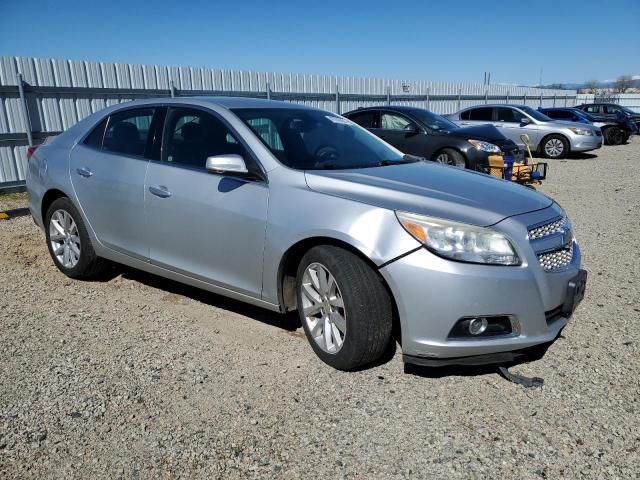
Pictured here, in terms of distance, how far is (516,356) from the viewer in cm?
290

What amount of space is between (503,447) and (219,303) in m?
2.51

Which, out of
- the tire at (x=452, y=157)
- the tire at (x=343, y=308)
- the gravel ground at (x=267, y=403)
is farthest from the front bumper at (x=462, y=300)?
the tire at (x=452, y=157)

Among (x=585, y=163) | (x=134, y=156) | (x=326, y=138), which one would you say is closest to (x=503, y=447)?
(x=326, y=138)

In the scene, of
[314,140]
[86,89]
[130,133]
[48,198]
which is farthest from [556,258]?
[86,89]

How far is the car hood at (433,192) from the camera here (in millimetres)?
2881

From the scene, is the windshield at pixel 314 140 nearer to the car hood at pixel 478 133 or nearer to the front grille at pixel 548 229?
→ the front grille at pixel 548 229

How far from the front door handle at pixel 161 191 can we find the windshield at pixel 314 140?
0.75 metres

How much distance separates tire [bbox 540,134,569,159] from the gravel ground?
479 inches

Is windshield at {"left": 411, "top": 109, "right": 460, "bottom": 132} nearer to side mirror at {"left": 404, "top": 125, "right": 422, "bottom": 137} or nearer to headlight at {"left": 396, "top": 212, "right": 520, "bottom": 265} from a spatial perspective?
side mirror at {"left": 404, "top": 125, "right": 422, "bottom": 137}

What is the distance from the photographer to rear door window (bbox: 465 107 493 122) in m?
15.6

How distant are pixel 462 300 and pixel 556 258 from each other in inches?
29.0

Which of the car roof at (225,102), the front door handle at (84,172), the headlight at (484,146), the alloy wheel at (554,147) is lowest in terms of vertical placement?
the alloy wheel at (554,147)

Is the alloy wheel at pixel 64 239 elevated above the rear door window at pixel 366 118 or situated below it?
below

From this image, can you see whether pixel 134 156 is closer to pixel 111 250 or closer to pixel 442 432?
pixel 111 250
